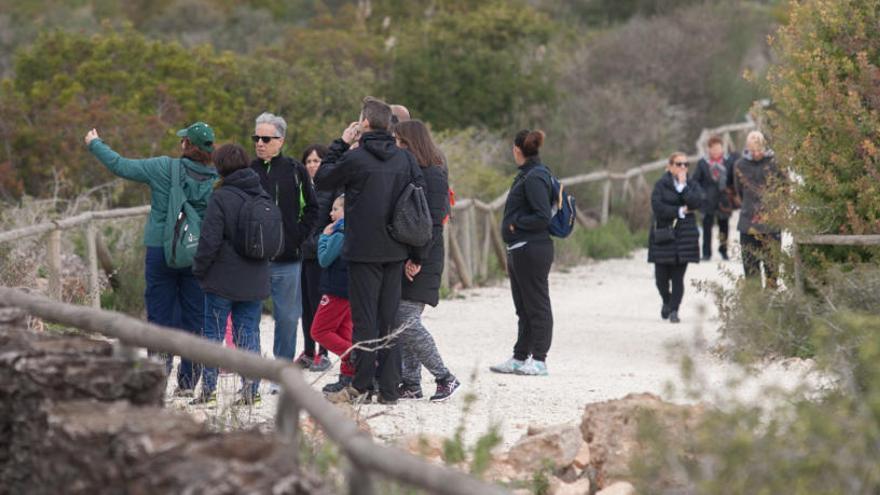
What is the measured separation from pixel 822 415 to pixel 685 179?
945cm

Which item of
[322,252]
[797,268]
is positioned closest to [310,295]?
[322,252]

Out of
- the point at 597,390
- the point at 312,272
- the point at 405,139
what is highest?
the point at 405,139

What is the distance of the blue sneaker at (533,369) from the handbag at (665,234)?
3.28 metres

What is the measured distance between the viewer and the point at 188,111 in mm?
21594

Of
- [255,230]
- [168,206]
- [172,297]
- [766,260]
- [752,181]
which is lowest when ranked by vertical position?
[172,297]

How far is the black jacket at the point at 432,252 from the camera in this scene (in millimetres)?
8883

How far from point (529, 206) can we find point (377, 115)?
2.14 meters

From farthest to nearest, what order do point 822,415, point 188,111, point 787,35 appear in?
point 188,111 < point 787,35 < point 822,415

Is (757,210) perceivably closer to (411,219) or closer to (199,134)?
(411,219)

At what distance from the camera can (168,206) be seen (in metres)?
8.77

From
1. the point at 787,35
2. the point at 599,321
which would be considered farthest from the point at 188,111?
the point at 787,35

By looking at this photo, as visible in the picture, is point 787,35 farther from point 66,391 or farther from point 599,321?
point 66,391

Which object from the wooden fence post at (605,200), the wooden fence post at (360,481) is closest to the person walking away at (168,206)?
the wooden fence post at (360,481)

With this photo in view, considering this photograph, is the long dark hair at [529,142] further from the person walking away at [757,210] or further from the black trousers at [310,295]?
the person walking away at [757,210]
